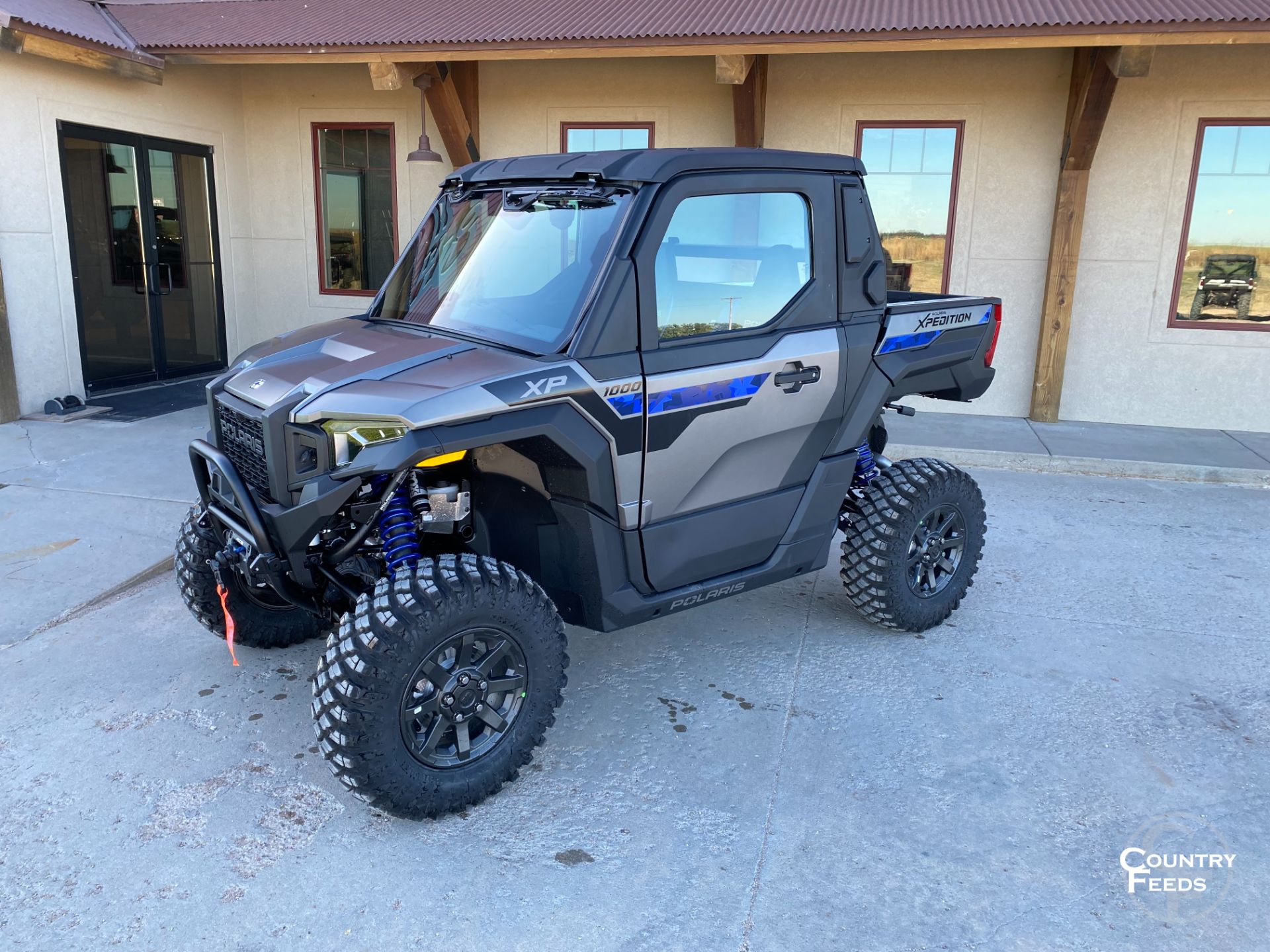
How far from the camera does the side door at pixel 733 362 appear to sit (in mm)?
3428

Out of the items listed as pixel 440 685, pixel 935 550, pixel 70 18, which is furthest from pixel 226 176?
pixel 440 685

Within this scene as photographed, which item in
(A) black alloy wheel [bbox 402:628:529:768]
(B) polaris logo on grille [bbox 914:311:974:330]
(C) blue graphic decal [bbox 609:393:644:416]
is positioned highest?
(B) polaris logo on grille [bbox 914:311:974:330]

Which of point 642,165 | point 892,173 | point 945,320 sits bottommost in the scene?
point 945,320

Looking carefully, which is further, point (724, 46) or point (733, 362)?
point (724, 46)

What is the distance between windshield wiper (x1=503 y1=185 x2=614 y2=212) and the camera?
3471mm

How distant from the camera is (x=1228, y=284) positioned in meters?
8.83

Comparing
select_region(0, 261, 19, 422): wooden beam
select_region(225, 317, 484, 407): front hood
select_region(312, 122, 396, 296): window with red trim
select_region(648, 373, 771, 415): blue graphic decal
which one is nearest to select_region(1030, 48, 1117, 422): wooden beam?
select_region(648, 373, 771, 415): blue graphic decal

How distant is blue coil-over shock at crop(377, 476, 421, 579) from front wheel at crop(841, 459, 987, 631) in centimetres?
212

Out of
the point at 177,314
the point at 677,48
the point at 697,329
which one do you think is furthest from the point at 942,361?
the point at 177,314

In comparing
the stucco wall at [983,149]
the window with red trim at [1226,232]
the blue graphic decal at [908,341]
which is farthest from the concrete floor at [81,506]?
the window with red trim at [1226,232]

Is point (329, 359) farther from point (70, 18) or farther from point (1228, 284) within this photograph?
point (1228, 284)

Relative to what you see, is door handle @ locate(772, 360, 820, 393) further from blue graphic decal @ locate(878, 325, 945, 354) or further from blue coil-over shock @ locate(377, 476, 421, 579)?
blue coil-over shock @ locate(377, 476, 421, 579)

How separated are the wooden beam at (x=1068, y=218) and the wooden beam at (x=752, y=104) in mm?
2695

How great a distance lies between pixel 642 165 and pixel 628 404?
2.85 feet
